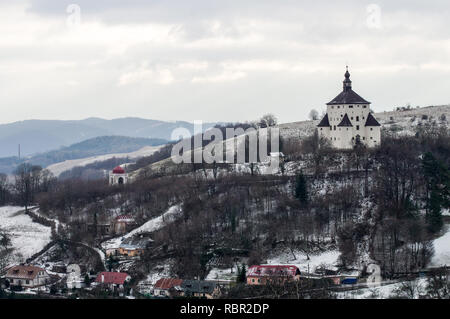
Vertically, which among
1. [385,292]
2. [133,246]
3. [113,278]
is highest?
[133,246]

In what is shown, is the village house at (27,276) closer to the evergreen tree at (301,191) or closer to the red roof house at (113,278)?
the red roof house at (113,278)

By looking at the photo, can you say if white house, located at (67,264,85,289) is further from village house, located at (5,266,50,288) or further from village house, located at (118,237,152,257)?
village house, located at (118,237,152,257)

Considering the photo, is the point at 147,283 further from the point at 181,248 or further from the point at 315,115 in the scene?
the point at 315,115

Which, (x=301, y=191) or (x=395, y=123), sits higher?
(x=395, y=123)

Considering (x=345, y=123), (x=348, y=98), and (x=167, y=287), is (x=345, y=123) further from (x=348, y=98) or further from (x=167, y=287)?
(x=167, y=287)

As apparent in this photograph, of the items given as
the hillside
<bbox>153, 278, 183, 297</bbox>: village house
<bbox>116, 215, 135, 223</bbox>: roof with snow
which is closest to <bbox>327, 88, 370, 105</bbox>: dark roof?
the hillside

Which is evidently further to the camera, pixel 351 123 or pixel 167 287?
pixel 351 123

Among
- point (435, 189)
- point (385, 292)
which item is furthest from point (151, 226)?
point (385, 292)
